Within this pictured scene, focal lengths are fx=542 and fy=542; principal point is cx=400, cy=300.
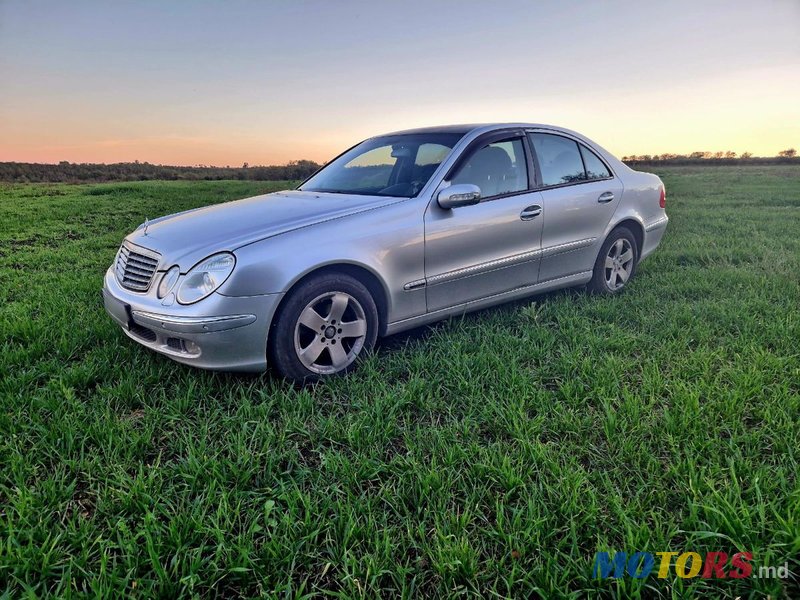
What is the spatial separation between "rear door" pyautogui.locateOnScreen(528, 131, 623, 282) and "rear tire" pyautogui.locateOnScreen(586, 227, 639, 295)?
143 mm

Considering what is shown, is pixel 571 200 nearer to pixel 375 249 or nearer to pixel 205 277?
pixel 375 249

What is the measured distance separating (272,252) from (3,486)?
1.60 metres

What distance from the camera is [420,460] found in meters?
2.48

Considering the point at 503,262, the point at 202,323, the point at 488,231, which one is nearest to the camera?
the point at 202,323

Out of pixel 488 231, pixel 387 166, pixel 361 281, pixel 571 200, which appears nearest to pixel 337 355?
pixel 361 281

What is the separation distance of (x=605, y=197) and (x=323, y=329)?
292 centimetres

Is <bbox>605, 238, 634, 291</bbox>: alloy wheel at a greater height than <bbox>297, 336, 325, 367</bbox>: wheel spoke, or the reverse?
<bbox>605, 238, 634, 291</bbox>: alloy wheel

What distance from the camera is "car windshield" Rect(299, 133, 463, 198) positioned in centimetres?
394

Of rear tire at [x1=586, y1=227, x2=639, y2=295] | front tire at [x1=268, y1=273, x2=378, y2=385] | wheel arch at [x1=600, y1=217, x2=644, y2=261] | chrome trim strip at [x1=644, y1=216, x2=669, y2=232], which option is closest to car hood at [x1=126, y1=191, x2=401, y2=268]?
front tire at [x1=268, y1=273, x2=378, y2=385]

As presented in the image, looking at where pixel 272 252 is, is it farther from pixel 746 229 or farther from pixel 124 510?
pixel 746 229

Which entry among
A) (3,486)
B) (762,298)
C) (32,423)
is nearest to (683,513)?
(3,486)

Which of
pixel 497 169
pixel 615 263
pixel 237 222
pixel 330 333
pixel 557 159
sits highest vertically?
pixel 557 159

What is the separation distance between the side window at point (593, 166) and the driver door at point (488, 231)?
2.48 ft

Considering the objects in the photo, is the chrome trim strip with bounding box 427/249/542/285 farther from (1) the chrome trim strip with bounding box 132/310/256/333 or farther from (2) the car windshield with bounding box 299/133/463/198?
(1) the chrome trim strip with bounding box 132/310/256/333
